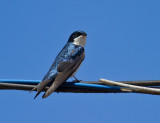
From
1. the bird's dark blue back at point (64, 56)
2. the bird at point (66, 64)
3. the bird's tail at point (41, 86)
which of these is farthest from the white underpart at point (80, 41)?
the bird's tail at point (41, 86)

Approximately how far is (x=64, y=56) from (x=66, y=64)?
37cm

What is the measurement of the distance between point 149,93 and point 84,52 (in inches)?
125

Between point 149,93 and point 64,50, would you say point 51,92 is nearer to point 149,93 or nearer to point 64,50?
point 149,93

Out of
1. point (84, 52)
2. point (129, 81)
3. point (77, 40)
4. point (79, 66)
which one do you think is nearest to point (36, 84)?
point (129, 81)

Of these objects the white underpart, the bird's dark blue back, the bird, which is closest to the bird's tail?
the bird

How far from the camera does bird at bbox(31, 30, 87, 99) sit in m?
4.41

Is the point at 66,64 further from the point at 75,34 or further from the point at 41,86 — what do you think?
A: the point at 75,34

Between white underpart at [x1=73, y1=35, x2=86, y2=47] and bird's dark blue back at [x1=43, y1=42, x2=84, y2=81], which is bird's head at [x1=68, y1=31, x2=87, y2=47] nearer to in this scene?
white underpart at [x1=73, y1=35, x2=86, y2=47]

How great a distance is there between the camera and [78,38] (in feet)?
24.2

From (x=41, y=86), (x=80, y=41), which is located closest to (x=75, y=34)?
(x=80, y=41)

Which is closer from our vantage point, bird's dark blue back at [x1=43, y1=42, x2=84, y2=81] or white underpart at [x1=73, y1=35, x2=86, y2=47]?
bird's dark blue back at [x1=43, y1=42, x2=84, y2=81]

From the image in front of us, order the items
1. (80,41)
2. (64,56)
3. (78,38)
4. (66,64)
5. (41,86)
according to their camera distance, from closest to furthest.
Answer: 1. (41,86)
2. (66,64)
3. (64,56)
4. (80,41)
5. (78,38)

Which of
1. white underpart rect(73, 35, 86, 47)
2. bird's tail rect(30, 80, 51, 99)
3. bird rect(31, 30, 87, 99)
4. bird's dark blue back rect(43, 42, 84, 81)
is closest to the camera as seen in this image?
bird's tail rect(30, 80, 51, 99)

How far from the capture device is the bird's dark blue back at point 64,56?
5.12 m
